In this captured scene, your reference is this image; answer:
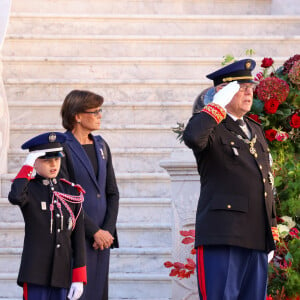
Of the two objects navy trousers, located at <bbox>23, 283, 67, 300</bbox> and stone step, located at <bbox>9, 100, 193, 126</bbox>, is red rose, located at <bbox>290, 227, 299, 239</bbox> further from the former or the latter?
stone step, located at <bbox>9, 100, 193, 126</bbox>

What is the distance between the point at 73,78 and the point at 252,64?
4.22 m

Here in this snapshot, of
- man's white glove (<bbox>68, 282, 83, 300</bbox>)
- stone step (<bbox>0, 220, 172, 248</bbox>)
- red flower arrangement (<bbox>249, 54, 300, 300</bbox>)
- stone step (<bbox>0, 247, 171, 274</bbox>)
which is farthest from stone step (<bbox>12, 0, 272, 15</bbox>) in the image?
man's white glove (<bbox>68, 282, 83, 300</bbox>)

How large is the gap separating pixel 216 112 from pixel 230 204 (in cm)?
48

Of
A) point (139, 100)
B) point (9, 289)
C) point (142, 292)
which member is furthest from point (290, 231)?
point (139, 100)

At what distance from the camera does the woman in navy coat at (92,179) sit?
19.3 ft

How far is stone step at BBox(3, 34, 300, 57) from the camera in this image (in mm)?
9492

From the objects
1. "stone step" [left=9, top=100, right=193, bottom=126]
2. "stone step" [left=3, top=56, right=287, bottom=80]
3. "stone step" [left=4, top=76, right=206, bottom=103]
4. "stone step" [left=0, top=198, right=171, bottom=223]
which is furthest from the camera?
"stone step" [left=3, top=56, right=287, bottom=80]

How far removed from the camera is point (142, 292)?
7801 millimetres

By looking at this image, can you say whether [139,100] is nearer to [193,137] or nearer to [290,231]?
[290,231]

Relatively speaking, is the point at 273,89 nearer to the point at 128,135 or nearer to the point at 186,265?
the point at 186,265

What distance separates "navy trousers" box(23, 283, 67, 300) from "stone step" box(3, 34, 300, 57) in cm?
435

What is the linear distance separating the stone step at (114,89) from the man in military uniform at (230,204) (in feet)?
13.1

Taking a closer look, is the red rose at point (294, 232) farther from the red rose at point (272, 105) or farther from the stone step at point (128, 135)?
the stone step at point (128, 135)

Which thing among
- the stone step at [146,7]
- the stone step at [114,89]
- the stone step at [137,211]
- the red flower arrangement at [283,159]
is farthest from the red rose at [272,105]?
the stone step at [146,7]
